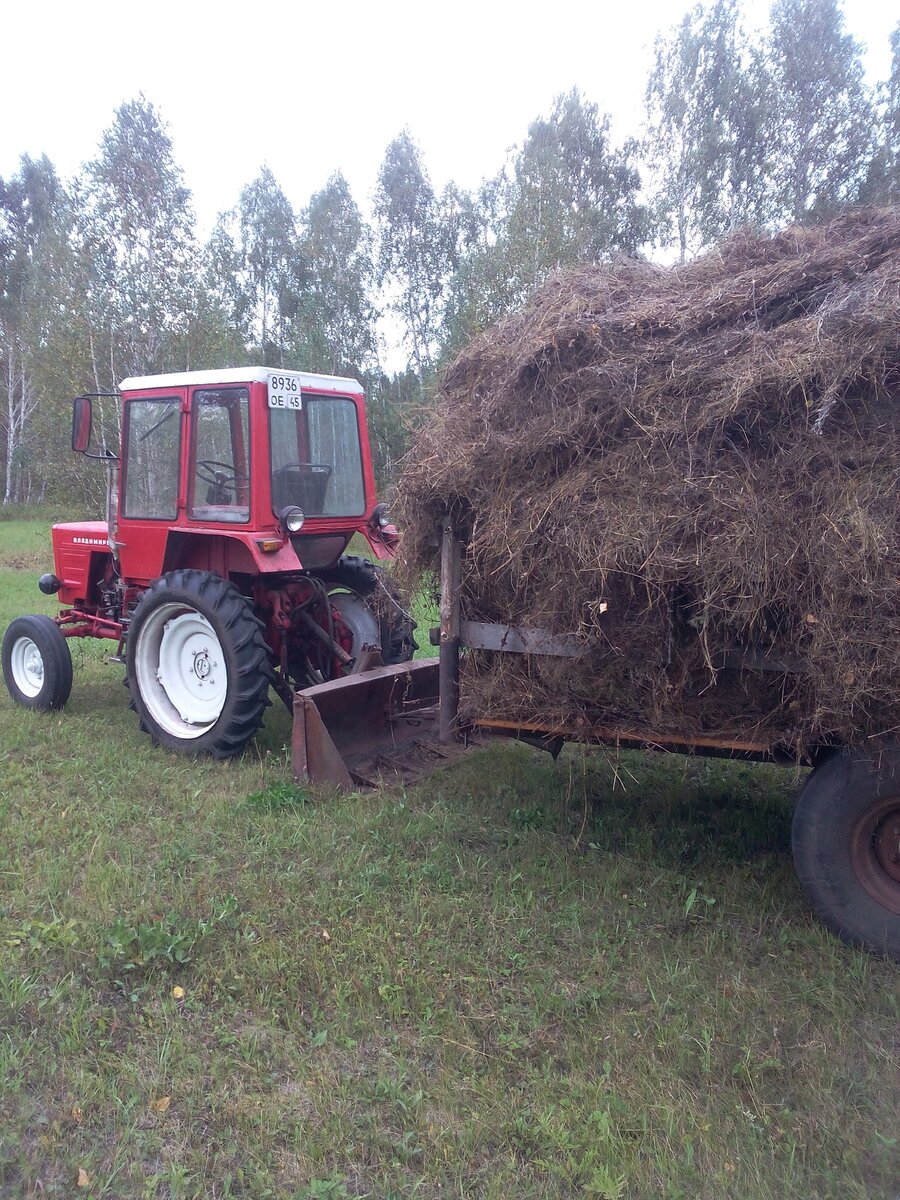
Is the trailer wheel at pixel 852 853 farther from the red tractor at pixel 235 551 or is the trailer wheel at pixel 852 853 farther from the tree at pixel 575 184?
the tree at pixel 575 184

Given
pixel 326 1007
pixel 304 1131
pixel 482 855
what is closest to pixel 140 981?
pixel 326 1007

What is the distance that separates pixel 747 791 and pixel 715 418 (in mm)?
2458

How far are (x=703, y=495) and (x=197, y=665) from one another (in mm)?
3587

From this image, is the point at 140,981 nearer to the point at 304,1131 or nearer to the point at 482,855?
the point at 304,1131

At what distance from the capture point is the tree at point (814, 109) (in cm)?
1919

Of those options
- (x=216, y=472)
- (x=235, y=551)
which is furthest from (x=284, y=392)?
(x=235, y=551)

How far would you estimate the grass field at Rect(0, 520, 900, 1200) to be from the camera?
8.21 feet

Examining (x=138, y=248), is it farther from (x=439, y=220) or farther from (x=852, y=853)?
(x=852, y=853)

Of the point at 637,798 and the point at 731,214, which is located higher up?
the point at 731,214

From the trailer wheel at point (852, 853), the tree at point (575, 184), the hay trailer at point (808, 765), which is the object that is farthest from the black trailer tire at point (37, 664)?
the tree at point (575, 184)

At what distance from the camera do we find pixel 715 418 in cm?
345

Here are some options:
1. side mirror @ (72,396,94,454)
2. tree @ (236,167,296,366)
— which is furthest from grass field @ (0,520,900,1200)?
tree @ (236,167,296,366)

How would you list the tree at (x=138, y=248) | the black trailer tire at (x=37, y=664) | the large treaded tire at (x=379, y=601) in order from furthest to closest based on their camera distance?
1. the tree at (x=138, y=248)
2. the black trailer tire at (x=37, y=664)
3. the large treaded tire at (x=379, y=601)

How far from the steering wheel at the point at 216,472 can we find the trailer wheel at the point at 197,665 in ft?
2.04
